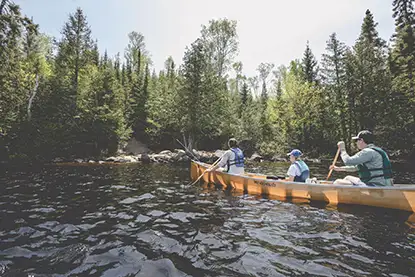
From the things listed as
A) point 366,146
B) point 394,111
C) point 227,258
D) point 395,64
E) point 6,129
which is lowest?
point 227,258

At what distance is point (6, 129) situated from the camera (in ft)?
71.2

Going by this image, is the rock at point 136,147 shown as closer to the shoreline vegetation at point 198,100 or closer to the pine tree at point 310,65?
the shoreline vegetation at point 198,100

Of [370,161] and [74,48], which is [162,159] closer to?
[74,48]

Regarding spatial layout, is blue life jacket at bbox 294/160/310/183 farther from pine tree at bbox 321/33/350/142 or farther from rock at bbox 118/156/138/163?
pine tree at bbox 321/33/350/142

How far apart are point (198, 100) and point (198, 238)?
2314 cm

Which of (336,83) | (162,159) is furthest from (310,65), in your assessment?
(162,159)

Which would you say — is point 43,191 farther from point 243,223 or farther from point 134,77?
point 134,77

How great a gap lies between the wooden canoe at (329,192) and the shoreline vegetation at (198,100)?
17.3 metres

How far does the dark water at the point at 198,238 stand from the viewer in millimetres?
3441

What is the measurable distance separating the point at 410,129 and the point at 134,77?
3558 cm

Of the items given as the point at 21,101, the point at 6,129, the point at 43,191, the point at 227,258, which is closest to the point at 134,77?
the point at 21,101

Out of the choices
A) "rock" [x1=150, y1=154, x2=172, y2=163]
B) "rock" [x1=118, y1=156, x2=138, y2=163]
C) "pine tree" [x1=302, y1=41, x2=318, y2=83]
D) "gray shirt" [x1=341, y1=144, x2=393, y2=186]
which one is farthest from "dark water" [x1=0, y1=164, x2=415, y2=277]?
"pine tree" [x1=302, y1=41, x2=318, y2=83]

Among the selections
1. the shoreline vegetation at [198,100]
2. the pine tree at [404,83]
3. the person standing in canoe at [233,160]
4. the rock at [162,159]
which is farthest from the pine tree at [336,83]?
the person standing in canoe at [233,160]

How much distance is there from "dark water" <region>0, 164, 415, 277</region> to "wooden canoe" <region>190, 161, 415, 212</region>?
307mm
